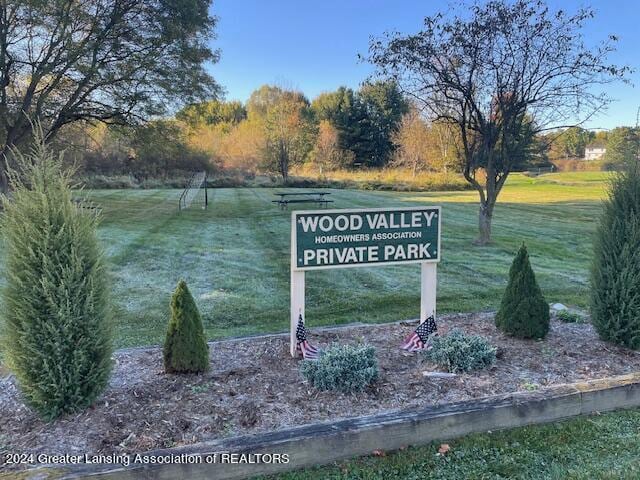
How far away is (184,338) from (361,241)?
1.70 metres

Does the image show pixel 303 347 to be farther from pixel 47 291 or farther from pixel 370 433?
pixel 47 291

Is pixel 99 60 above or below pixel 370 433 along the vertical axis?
above

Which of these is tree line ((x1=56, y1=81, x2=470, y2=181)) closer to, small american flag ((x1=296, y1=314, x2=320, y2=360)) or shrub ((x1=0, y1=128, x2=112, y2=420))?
small american flag ((x1=296, y1=314, x2=320, y2=360))

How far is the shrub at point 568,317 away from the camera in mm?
5020

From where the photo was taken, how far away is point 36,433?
2.80 meters

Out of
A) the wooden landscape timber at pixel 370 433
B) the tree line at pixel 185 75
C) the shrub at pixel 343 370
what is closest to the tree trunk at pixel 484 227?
the tree line at pixel 185 75

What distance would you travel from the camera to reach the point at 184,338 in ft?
11.6

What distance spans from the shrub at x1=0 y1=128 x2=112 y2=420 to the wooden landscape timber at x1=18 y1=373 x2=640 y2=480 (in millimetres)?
637

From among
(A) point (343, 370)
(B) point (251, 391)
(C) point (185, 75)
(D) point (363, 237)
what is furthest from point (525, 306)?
(C) point (185, 75)

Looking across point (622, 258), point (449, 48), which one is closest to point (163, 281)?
point (622, 258)

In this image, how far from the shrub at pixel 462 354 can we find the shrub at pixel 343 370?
603 mm

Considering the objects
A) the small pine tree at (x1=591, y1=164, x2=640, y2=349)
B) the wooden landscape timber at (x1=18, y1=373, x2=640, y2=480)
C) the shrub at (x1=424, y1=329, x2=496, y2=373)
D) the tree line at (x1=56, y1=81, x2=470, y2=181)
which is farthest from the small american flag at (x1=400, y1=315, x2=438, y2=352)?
the tree line at (x1=56, y1=81, x2=470, y2=181)

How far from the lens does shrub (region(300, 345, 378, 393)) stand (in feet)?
11.0

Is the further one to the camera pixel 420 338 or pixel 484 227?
pixel 484 227
